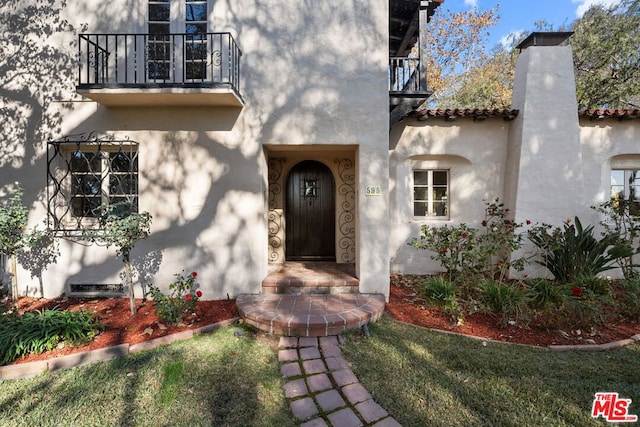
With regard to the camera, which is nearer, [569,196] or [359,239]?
[359,239]

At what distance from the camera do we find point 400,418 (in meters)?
2.36

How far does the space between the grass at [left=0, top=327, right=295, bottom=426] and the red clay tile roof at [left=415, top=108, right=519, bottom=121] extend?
5510mm

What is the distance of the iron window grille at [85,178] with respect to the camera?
4801 millimetres

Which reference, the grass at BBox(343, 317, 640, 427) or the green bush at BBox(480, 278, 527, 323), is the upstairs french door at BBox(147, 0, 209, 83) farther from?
the green bush at BBox(480, 278, 527, 323)

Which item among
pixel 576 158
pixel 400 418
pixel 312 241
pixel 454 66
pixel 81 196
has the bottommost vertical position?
pixel 400 418

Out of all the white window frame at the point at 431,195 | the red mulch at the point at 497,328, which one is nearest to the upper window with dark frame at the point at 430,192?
the white window frame at the point at 431,195

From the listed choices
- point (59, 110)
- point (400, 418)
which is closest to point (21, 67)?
point (59, 110)

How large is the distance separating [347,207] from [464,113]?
3.23 meters

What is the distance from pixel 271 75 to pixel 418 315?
174 inches

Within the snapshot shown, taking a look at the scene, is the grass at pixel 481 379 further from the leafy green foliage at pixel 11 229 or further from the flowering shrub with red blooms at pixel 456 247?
the leafy green foliage at pixel 11 229

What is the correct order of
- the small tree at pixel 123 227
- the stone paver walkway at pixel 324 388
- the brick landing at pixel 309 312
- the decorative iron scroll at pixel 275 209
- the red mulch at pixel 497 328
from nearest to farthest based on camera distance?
the stone paver walkway at pixel 324 388
the brick landing at pixel 309 312
the red mulch at pixel 497 328
the small tree at pixel 123 227
the decorative iron scroll at pixel 275 209

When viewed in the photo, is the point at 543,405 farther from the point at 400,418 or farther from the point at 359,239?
the point at 359,239

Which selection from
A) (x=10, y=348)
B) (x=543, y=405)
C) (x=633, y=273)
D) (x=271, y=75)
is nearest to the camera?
(x=543, y=405)

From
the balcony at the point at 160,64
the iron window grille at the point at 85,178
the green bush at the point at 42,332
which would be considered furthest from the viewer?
the iron window grille at the point at 85,178
